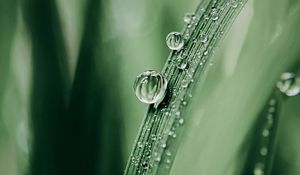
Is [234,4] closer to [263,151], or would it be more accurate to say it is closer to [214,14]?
[214,14]

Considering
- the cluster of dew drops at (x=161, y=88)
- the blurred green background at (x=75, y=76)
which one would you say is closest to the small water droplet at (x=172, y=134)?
the cluster of dew drops at (x=161, y=88)

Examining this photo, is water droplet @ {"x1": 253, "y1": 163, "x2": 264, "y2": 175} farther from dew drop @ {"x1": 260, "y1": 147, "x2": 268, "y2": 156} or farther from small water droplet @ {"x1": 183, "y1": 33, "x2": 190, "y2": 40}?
small water droplet @ {"x1": 183, "y1": 33, "x2": 190, "y2": 40}

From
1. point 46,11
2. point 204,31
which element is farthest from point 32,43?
point 204,31

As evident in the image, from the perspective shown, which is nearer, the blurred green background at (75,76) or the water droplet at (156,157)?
the water droplet at (156,157)

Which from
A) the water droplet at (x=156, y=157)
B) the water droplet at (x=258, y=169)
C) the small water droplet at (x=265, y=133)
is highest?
the small water droplet at (x=265, y=133)

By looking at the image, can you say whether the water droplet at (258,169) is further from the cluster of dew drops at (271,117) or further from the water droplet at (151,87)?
the water droplet at (151,87)

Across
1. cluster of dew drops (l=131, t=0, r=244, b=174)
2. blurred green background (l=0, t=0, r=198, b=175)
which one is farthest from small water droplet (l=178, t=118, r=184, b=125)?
blurred green background (l=0, t=0, r=198, b=175)

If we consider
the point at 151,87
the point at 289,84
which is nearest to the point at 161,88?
the point at 151,87
